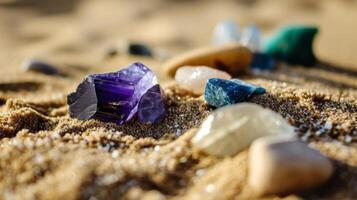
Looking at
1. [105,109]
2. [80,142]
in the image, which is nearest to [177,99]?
[105,109]

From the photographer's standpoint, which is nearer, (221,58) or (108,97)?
(108,97)

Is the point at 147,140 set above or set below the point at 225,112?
below

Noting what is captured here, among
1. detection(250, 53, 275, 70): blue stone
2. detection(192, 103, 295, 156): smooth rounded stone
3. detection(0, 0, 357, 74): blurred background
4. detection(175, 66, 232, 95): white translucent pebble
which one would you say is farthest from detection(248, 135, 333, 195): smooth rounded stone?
detection(0, 0, 357, 74): blurred background

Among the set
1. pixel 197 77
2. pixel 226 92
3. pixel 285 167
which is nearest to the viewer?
pixel 285 167

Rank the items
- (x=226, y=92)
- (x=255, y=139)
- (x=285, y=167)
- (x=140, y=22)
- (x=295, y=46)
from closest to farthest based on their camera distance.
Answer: (x=285, y=167) → (x=255, y=139) → (x=226, y=92) → (x=295, y=46) → (x=140, y=22)

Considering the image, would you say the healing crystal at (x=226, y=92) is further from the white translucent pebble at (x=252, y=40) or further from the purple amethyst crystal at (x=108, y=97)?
the white translucent pebble at (x=252, y=40)

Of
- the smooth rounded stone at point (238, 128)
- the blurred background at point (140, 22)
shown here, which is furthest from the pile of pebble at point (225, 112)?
the blurred background at point (140, 22)

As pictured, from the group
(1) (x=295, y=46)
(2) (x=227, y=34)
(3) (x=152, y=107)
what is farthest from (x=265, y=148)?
(2) (x=227, y=34)

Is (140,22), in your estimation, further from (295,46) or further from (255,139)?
(255,139)
